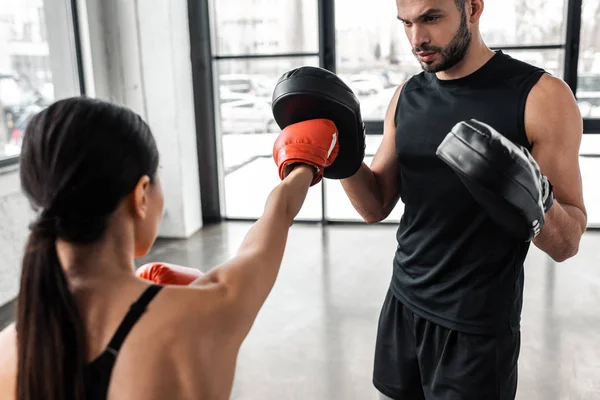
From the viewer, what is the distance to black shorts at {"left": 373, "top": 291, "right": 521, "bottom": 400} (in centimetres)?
130

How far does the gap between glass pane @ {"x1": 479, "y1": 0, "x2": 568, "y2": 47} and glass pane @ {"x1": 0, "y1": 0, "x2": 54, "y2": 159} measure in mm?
2939

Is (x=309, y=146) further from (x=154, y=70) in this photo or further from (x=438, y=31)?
(x=154, y=70)

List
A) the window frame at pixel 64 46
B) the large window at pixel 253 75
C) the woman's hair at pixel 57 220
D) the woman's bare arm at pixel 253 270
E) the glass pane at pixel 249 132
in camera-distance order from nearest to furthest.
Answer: the woman's hair at pixel 57 220
the woman's bare arm at pixel 253 270
the window frame at pixel 64 46
the large window at pixel 253 75
the glass pane at pixel 249 132

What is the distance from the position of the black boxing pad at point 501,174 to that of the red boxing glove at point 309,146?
0.35 metres

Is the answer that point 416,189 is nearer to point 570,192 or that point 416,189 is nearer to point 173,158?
A: point 570,192

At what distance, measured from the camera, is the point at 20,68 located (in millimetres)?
3230

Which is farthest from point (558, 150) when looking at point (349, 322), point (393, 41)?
point (393, 41)

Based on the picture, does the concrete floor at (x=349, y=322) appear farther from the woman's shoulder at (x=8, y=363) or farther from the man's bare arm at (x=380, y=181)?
the woman's shoulder at (x=8, y=363)

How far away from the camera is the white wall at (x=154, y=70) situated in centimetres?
384

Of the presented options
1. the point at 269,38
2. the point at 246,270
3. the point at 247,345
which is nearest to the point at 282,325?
the point at 247,345

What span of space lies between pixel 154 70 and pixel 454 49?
10.2ft

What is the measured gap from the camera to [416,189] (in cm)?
142

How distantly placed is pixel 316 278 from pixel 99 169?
273cm

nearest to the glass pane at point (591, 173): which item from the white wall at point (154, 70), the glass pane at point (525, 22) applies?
the glass pane at point (525, 22)
